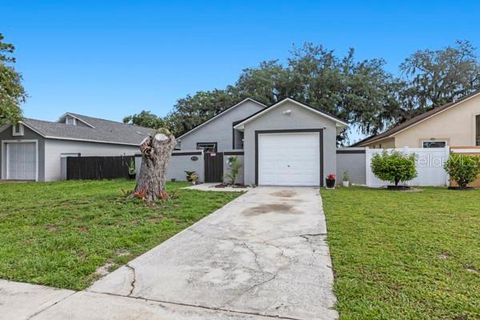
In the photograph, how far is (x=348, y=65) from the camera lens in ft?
95.7

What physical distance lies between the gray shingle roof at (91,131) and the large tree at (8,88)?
1659 mm

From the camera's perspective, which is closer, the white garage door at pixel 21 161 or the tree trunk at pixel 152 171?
the tree trunk at pixel 152 171

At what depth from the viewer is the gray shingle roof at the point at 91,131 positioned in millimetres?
18859

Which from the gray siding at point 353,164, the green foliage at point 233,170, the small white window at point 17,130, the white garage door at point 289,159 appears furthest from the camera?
the small white window at point 17,130

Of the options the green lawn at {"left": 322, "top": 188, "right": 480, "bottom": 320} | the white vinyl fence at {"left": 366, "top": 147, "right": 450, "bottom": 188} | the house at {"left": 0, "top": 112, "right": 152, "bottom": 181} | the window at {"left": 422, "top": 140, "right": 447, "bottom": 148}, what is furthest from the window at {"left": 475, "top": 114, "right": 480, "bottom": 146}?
the house at {"left": 0, "top": 112, "right": 152, "bottom": 181}

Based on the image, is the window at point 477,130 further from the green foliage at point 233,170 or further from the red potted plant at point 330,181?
the green foliage at point 233,170

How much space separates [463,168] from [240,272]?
463 inches

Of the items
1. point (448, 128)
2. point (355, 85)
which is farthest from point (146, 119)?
point (448, 128)

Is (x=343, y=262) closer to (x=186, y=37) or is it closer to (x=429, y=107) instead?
(x=186, y=37)

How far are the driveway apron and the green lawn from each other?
26cm

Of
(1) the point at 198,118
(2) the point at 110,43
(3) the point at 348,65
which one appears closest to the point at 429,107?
(3) the point at 348,65

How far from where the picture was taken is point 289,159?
13.8m

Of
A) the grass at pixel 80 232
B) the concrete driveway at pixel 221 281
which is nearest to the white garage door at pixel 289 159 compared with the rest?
the grass at pixel 80 232

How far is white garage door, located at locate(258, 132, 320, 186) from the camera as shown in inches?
536
